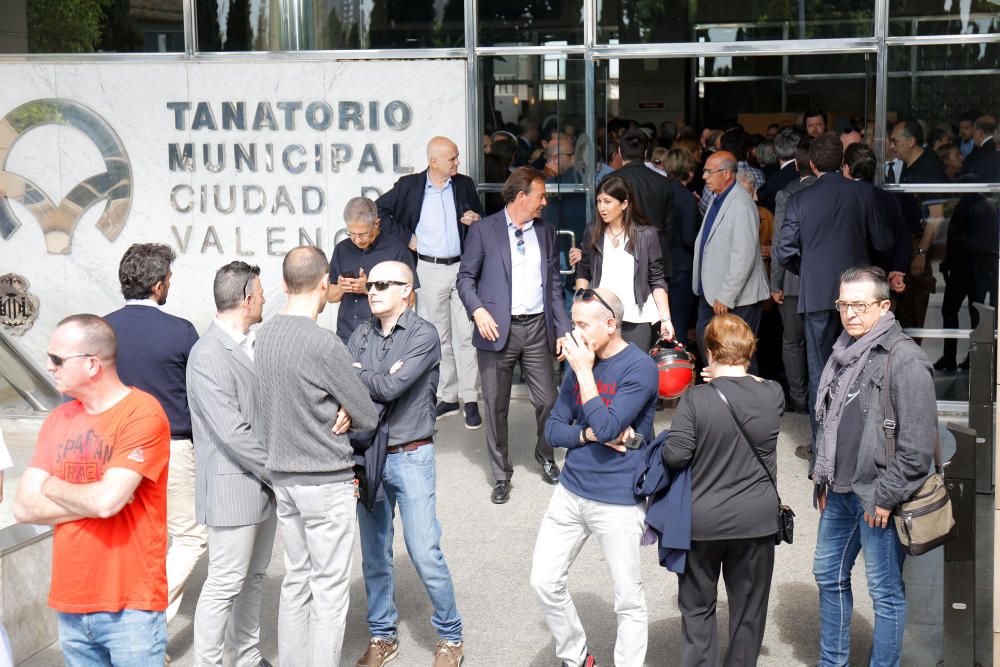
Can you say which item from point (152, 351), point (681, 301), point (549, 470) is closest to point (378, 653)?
point (152, 351)

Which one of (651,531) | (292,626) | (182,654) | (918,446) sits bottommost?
(182,654)

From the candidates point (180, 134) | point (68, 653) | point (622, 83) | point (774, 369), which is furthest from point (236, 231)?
point (622, 83)

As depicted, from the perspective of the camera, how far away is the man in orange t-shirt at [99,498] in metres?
4.18

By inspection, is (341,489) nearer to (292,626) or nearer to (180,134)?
(292,626)

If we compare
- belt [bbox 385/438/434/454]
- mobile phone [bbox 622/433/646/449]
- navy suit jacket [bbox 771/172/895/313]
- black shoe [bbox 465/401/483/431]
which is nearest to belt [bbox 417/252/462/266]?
black shoe [bbox 465/401/483/431]

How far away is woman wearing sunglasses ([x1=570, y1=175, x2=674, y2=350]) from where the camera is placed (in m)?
7.82

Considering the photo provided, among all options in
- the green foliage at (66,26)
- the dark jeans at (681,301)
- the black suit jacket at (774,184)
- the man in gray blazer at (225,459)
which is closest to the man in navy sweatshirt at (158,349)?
the man in gray blazer at (225,459)

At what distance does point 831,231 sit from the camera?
8.12 metres

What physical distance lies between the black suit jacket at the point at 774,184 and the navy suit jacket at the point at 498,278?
3.14 m

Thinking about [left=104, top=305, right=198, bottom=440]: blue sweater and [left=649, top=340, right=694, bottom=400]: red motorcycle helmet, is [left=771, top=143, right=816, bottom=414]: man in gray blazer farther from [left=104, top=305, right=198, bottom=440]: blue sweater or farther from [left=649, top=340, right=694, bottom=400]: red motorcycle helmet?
[left=104, top=305, right=198, bottom=440]: blue sweater

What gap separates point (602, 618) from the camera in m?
6.11

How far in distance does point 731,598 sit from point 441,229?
14.9 ft

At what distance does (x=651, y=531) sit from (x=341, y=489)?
128 cm

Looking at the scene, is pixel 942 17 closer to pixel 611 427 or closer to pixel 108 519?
pixel 611 427
